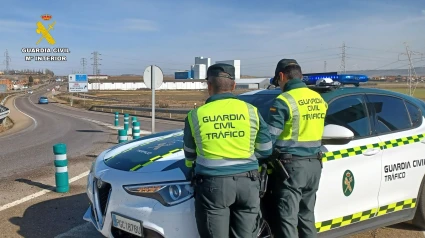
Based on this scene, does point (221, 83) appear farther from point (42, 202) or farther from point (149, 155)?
point (42, 202)

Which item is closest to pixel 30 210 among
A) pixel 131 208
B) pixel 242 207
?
pixel 131 208

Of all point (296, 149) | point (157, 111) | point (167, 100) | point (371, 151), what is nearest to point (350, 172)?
point (371, 151)

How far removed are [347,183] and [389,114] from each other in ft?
3.86

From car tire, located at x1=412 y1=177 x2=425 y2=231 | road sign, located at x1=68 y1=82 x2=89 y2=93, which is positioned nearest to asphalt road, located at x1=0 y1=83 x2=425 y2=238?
car tire, located at x1=412 y1=177 x2=425 y2=231

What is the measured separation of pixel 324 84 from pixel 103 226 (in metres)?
2.52

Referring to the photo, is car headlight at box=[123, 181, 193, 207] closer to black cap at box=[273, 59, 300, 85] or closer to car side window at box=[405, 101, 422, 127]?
black cap at box=[273, 59, 300, 85]

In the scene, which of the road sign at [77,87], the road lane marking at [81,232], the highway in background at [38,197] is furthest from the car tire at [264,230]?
the road sign at [77,87]

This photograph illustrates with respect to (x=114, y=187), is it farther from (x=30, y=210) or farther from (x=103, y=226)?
(x=30, y=210)

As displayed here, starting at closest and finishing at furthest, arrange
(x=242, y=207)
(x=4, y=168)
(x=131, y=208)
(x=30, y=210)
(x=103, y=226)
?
(x=242, y=207)
(x=131, y=208)
(x=103, y=226)
(x=30, y=210)
(x=4, y=168)

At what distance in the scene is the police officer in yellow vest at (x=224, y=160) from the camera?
265 cm

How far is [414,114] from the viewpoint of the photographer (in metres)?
4.59

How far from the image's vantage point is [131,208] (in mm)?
3053

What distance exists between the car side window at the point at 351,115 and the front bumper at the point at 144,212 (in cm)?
177

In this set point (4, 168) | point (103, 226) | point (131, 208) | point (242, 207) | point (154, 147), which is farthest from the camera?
→ point (4, 168)
